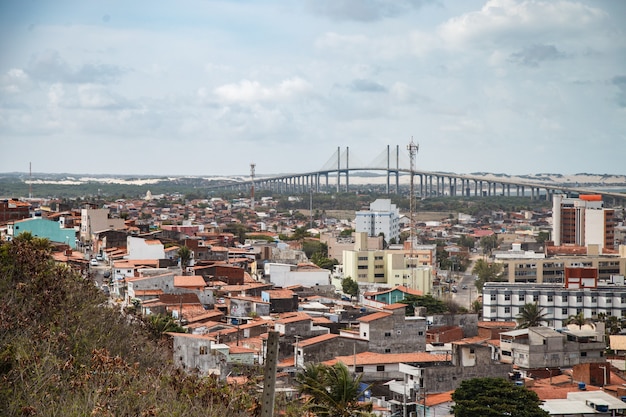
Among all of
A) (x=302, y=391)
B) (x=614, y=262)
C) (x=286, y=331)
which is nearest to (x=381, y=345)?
→ (x=286, y=331)

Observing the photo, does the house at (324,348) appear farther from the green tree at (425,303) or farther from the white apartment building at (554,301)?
the white apartment building at (554,301)

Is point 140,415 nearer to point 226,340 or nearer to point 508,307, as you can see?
point 226,340

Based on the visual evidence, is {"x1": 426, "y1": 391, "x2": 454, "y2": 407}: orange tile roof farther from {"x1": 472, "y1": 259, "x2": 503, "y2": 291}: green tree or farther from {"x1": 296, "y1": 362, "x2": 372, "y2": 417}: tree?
{"x1": 472, "y1": 259, "x2": 503, "y2": 291}: green tree

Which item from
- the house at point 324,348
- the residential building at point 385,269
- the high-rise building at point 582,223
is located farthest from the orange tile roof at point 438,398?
the high-rise building at point 582,223

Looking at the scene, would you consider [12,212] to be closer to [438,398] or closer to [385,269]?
[385,269]

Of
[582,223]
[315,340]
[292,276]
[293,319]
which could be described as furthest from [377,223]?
[315,340]
